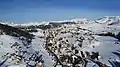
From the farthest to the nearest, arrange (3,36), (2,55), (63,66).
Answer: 1. (3,36)
2. (63,66)
3. (2,55)

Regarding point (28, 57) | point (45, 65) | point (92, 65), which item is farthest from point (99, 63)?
point (28, 57)

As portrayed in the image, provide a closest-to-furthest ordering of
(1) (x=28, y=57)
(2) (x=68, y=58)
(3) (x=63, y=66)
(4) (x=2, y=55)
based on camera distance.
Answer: (4) (x=2, y=55) → (1) (x=28, y=57) → (3) (x=63, y=66) → (2) (x=68, y=58)

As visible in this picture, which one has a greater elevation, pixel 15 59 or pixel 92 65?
pixel 15 59

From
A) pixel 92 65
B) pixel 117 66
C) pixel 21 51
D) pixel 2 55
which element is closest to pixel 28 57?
pixel 21 51

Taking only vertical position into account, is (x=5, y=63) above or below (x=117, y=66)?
above

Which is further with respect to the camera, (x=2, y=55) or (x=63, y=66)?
(x=63, y=66)

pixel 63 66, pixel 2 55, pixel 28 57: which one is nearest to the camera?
pixel 2 55

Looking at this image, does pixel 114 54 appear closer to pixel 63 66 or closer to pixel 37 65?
pixel 63 66

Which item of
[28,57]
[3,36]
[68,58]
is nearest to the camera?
[28,57]

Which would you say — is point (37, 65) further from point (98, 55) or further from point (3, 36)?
point (98, 55)
